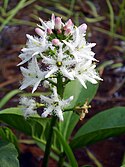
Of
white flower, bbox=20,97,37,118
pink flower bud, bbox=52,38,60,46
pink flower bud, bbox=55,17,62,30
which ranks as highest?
pink flower bud, bbox=55,17,62,30

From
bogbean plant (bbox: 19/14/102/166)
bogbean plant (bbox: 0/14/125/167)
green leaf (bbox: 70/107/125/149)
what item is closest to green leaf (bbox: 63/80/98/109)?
green leaf (bbox: 70/107/125/149)

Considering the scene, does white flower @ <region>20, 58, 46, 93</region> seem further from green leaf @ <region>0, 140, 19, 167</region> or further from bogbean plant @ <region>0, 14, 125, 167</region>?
green leaf @ <region>0, 140, 19, 167</region>

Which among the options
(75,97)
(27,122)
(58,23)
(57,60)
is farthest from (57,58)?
(75,97)

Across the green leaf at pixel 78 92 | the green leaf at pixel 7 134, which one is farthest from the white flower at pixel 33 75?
the green leaf at pixel 78 92

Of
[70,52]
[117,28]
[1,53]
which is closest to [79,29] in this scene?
[70,52]

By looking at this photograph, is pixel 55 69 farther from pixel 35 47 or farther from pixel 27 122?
pixel 27 122

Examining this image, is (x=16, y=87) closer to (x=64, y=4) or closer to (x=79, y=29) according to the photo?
(x=64, y=4)

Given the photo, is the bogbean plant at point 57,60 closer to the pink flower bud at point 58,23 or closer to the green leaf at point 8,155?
the pink flower bud at point 58,23
